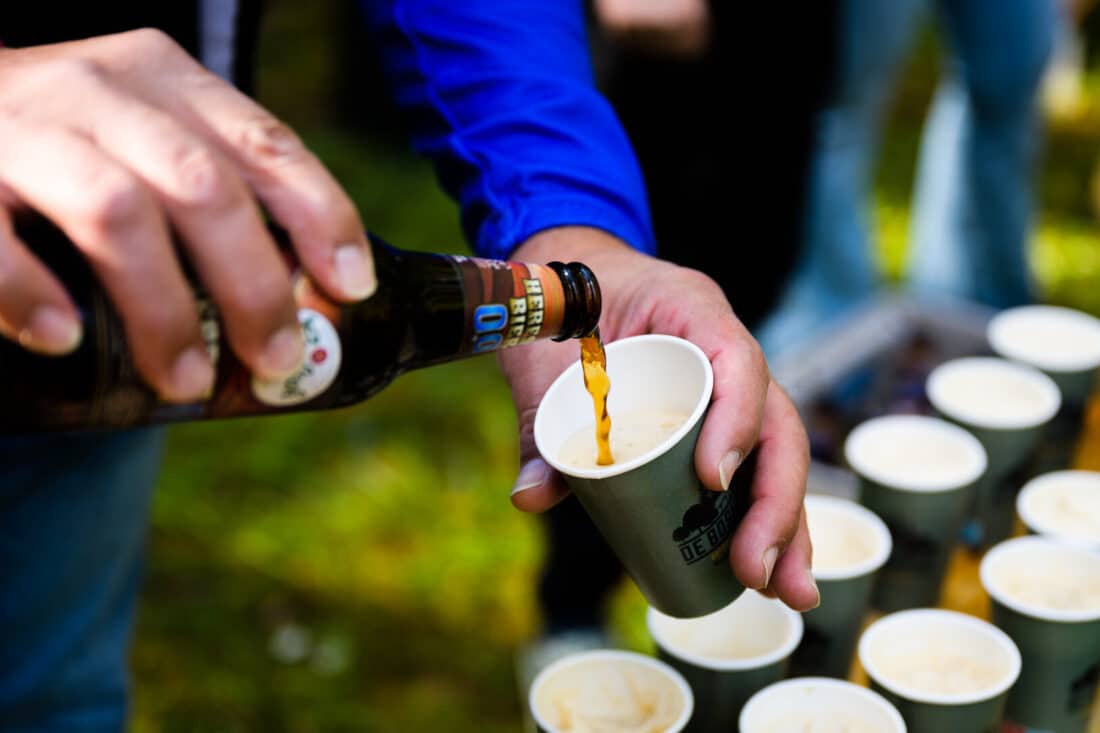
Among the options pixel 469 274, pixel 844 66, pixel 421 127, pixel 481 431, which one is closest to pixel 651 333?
pixel 469 274

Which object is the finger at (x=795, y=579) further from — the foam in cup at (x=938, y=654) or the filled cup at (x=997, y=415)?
the filled cup at (x=997, y=415)

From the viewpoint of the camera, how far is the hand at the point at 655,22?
2.01 m

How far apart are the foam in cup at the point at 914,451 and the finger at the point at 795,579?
0.38 m

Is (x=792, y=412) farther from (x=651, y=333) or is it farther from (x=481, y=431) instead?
(x=481, y=431)

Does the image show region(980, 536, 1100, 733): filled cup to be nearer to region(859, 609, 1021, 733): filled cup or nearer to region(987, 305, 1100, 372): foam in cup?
region(859, 609, 1021, 733): filled cup

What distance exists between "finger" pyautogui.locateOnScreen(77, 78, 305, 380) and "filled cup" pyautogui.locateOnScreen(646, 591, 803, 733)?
0.57 metres

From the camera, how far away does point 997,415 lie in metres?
1.57

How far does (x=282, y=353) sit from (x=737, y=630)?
0.73 m

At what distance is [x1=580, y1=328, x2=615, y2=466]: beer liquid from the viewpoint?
1000 mm

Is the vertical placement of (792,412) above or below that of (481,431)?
above

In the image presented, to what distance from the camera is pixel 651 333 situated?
111 cm

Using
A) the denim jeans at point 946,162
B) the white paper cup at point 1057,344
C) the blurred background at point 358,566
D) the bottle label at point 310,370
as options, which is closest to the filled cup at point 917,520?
the white paper cup at point 1057,344

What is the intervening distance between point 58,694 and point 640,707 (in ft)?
3.05

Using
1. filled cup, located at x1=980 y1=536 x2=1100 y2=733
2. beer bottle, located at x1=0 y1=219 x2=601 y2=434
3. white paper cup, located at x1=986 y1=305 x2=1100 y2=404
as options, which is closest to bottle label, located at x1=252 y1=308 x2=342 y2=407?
beer bottle, located at x1=0 y1=219 x2=601 y2=434
